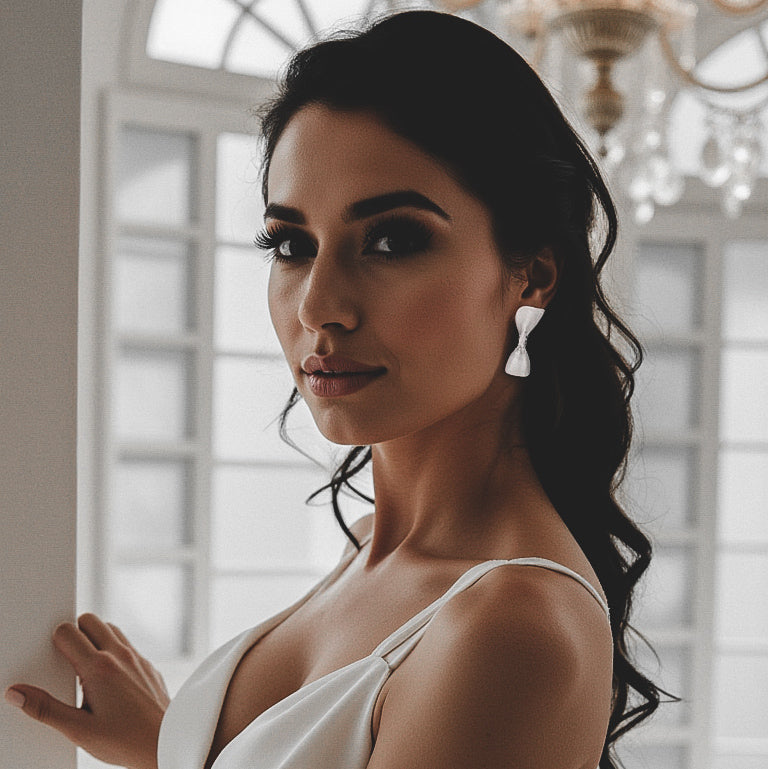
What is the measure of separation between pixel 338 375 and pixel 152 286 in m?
2.09

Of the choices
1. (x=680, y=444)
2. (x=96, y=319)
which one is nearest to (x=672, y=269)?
(x=680, y=444)

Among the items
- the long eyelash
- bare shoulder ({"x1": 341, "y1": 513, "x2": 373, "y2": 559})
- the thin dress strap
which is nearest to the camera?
the thin dress strap

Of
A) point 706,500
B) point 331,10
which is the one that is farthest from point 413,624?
point 706,500

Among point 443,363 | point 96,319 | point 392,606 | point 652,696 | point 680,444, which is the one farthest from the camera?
point 680,444

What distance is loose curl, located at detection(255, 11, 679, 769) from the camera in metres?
0.88

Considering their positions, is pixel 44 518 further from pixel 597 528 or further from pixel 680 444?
pixel 680 444

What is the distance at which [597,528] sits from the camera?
1.05 meters

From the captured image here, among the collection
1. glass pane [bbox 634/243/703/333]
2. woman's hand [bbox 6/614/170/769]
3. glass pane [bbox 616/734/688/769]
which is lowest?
glass pane [bbox 616/734/688/769]

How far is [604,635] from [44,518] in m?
0.50

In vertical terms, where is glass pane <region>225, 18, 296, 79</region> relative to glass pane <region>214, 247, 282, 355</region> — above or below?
above

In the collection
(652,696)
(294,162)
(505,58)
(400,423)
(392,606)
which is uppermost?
(505,58)

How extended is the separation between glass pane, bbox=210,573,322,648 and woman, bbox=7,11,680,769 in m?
1.89

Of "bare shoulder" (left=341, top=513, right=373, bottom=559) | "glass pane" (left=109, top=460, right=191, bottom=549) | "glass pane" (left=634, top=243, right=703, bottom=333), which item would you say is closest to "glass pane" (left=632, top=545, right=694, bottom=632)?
"glass pane" (left=634, top=243, right=703, bottom=333)

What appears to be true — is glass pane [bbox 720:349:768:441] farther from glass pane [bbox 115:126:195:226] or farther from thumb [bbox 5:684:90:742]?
thumb [bbox 5:684:90:742]
